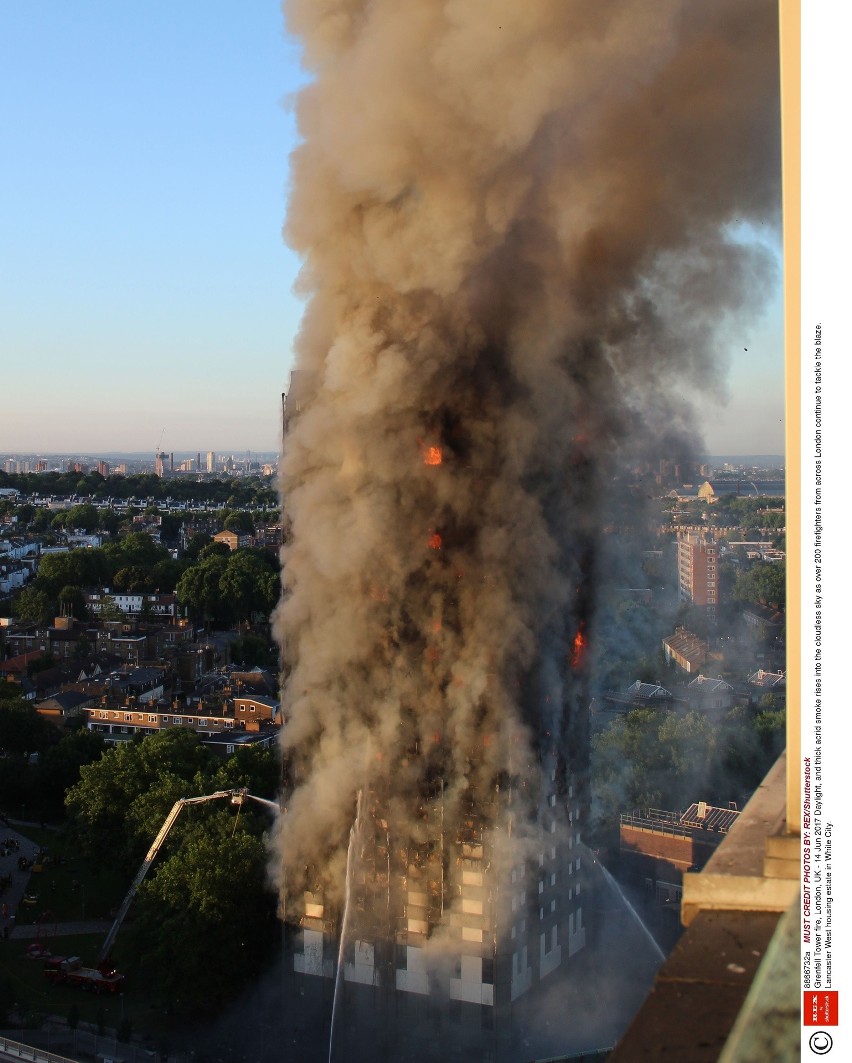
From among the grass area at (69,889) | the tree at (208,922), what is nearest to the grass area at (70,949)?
the grass area at (69,889)

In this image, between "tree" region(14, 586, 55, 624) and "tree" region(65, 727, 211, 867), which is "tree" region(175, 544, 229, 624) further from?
"tree" region(65, 727, 211, 867)

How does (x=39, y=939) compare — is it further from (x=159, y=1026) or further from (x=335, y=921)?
(x=335, y=921)

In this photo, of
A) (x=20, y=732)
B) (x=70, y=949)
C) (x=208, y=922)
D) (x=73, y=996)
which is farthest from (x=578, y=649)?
(x=20, y=732)

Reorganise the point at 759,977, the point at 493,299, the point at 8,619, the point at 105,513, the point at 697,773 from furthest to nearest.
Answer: the point at 105,513, the point at 8,619, the point at 697,773, the point at 493,299, the point at 759,977

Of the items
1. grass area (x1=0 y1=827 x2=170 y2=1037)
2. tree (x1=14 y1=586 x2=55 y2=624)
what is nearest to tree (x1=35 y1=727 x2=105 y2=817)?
grass area (x1=0 y1=827 x2=170 y2=1037)

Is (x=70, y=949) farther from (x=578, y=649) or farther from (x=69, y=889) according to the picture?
(x=578, y=649)

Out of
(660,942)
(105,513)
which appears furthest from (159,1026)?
(105,513)
